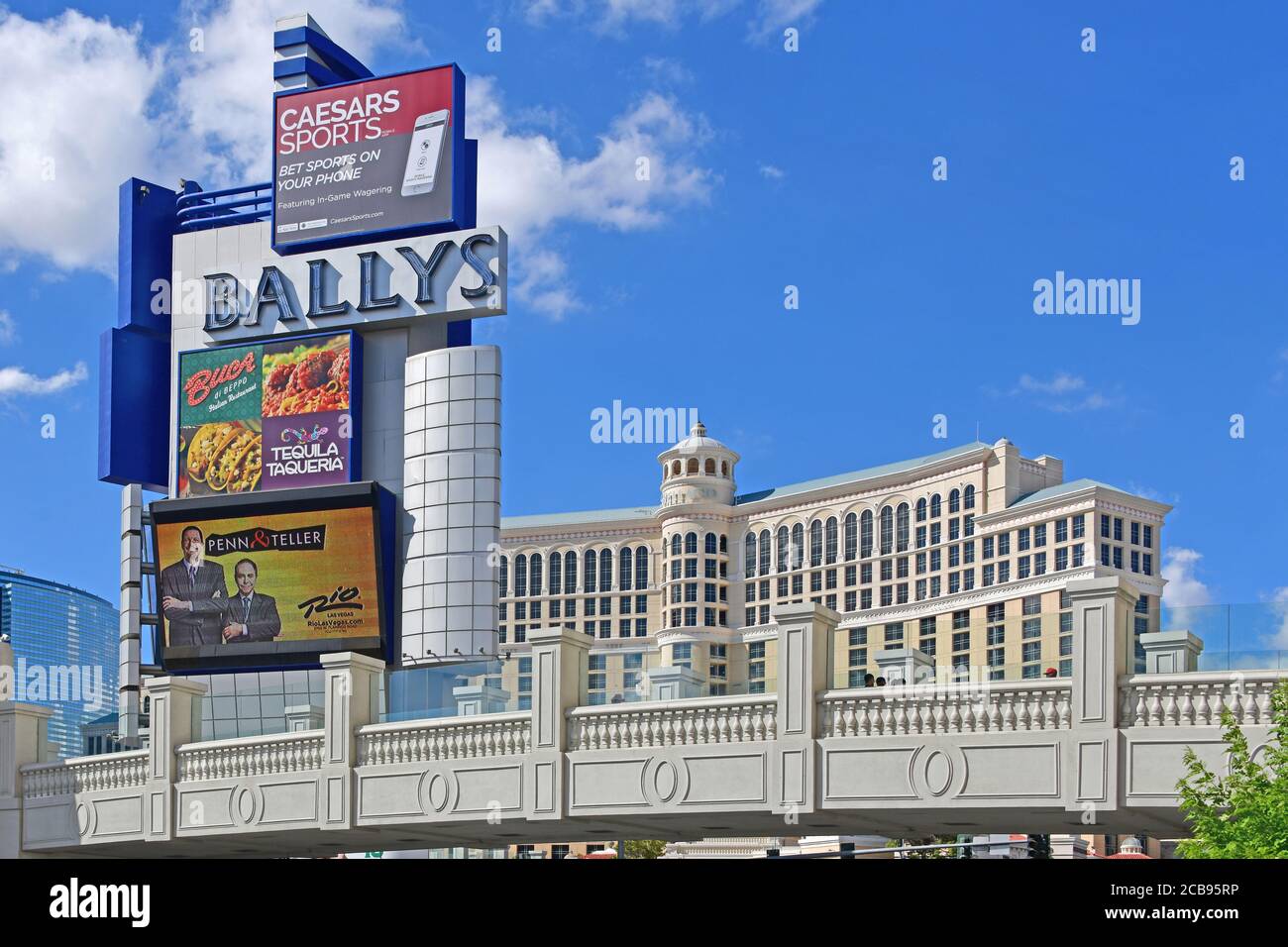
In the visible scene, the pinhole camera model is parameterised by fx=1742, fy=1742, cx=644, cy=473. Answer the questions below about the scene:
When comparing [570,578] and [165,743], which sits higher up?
[570,578]

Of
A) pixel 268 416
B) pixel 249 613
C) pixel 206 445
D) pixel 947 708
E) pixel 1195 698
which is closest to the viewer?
pixel 1195 698

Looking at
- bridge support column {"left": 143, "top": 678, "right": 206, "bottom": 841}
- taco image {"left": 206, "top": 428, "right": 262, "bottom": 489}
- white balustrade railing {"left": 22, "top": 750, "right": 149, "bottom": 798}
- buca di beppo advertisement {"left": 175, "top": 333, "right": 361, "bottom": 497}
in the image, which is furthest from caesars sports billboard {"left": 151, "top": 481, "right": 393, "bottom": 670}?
bridge support column {"left": 143, "top": 678, "right": 206, "bottom": 841}

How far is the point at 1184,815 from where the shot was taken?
25.3 m

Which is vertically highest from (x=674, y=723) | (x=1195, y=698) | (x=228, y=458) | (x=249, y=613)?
(x=228, y=458)

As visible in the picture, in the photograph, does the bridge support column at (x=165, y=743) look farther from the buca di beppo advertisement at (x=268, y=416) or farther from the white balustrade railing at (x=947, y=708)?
the buca di beppo advertisement at (x=268, y=416)

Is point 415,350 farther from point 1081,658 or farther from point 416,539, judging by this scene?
point 1081,658

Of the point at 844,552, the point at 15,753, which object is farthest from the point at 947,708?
the point at 844,552

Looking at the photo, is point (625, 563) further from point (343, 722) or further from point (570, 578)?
point (343, 722)

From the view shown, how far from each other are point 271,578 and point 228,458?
449cm

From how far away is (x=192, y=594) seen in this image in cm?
5378

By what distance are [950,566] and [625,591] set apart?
125 ft

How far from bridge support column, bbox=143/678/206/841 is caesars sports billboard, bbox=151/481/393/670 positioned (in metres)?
16.5

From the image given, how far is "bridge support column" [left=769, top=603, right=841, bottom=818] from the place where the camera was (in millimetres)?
27609
